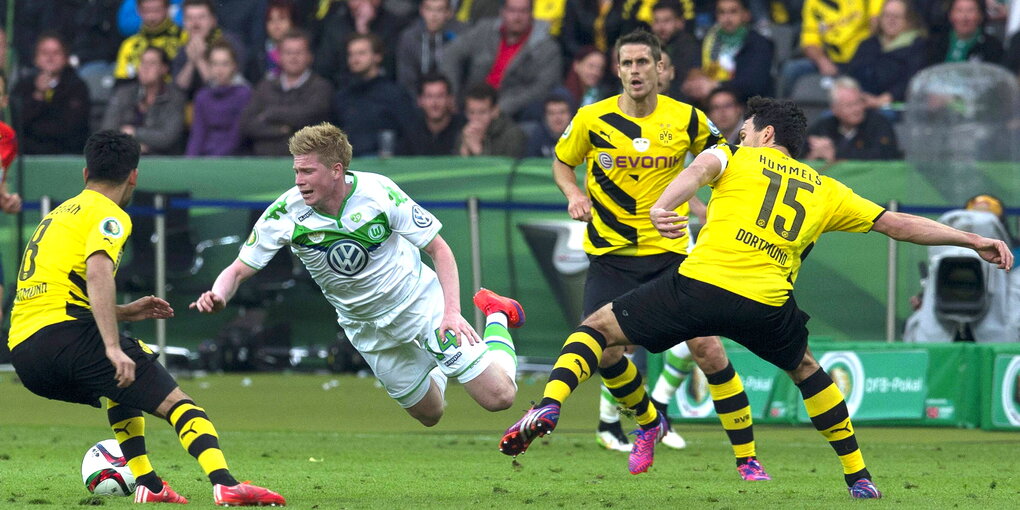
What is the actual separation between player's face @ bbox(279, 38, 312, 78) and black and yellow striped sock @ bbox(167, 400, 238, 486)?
28.8 feet

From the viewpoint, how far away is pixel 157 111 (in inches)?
618

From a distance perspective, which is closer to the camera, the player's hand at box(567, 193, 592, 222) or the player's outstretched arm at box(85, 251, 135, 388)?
the player's outstretched arm at box(85, 251, 135, 388)

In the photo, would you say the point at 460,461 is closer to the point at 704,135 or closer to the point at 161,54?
the point at 704,135

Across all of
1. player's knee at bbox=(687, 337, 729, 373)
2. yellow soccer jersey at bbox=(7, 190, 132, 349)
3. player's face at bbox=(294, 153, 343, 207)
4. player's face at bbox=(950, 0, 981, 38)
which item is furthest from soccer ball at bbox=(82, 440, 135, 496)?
player's face at bbox=(950, 0, 981, 38)

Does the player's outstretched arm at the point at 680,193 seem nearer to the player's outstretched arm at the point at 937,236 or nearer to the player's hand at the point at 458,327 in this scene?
the player's outstretched arm at the point at 937,236

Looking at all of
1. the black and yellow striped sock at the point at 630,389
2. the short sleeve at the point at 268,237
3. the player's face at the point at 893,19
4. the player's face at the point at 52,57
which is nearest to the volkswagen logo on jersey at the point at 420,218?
the short sleeve at the point at 268,237

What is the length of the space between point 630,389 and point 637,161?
4.22 ft

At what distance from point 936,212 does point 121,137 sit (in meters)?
7.89

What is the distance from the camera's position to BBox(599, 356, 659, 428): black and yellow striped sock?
8492 millimetres

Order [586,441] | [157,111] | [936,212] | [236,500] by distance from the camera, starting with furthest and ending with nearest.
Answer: [157,111] → [936,212] → [586,441] → [236,500]

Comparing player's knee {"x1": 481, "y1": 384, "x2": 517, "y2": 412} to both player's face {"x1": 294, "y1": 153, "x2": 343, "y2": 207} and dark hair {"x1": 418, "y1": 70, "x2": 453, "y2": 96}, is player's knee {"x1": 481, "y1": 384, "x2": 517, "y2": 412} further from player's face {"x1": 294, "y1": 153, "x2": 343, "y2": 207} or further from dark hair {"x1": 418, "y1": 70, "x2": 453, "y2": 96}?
dark hair {"x1": 418, "y1": 70, "x2": 453, "y2": 96}

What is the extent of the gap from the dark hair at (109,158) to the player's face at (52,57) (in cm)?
959

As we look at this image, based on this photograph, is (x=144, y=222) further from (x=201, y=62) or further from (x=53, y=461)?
(x=53, y=461)

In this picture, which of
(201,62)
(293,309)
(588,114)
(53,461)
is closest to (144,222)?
(293,309)
